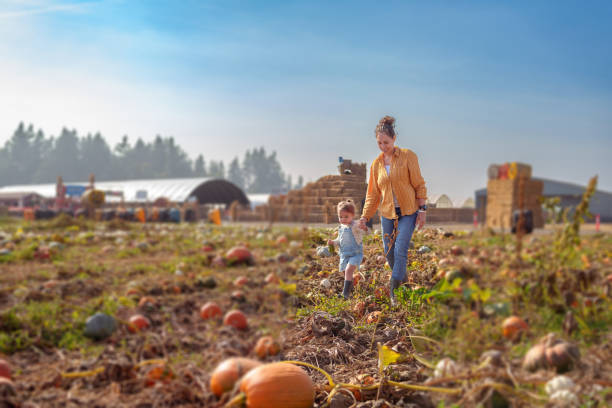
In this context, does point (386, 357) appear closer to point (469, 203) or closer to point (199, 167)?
point (469, 203)

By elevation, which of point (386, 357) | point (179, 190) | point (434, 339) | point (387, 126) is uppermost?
point (179, 190)

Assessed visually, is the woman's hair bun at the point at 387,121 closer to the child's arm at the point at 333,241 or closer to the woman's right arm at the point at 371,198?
the woman's right arm at the point at 371,198

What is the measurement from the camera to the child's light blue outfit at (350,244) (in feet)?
4.67

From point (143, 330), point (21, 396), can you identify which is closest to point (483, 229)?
point (21, 396)

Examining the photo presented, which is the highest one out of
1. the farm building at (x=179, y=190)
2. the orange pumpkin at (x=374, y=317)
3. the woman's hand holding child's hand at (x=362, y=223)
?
the farm building at (x=179, y=190)

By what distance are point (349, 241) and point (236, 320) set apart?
4756 millimetres

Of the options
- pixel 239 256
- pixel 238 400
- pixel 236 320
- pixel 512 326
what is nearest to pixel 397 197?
pixel 512 326

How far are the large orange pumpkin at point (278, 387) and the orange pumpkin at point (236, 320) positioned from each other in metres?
4.69

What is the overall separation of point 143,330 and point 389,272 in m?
5.11

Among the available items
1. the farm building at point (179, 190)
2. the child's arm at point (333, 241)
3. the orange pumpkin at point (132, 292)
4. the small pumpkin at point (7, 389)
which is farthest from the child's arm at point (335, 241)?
the farm building at point (179, 190)

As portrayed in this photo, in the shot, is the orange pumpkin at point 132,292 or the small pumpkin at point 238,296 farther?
the orange pumpkin at point 132,292

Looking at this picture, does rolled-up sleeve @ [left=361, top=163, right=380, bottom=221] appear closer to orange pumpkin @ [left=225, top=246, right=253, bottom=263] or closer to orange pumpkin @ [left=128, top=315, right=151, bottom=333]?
orange pumpkin @ [left=128, top=315, right=151, bottom=333]

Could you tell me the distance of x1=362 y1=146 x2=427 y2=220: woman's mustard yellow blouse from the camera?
1.29 meters

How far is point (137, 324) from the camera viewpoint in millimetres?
5703
